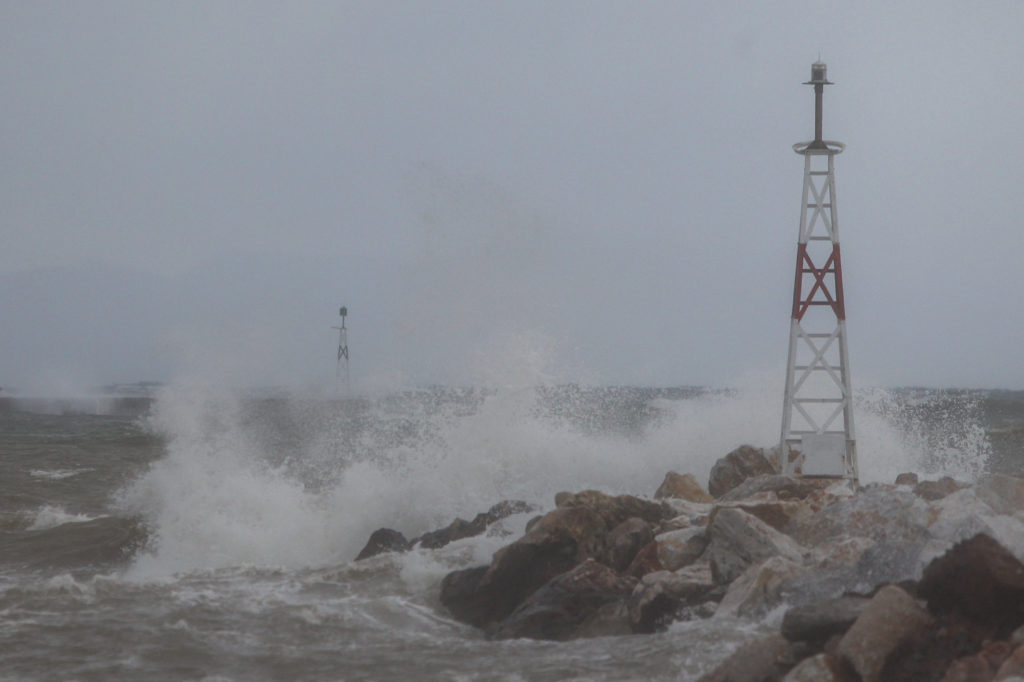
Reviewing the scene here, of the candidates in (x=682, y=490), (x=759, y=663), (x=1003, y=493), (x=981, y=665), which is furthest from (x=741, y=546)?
(x=682, y=490)

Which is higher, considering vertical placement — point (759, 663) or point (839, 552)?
point (839, 552)

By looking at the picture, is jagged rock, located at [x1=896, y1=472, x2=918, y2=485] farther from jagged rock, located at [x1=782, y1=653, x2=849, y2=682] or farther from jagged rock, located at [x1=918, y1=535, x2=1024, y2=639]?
jagged rock, located at [x1=782, y1=653, x2=849, y2=682]

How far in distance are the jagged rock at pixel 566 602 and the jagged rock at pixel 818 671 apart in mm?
2903

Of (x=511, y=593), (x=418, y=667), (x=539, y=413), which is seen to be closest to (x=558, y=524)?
(x=511, y=593)

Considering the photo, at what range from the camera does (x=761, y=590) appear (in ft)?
25.6

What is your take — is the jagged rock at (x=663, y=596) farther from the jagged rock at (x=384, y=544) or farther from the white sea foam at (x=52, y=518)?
the white sea foam at (x=52, y=518)

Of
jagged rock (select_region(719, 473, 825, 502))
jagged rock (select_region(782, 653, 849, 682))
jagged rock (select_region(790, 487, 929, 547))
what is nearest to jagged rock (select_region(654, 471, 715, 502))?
jagged rock (select_region(719, 473, 825, 502))

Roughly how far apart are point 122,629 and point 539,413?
10414 mm

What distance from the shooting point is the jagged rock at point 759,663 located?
5.98m

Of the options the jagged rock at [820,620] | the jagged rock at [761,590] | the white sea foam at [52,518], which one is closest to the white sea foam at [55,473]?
the white sea foam at [52,518]

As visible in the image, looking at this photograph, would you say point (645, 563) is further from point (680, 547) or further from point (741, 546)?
point (741, 546)

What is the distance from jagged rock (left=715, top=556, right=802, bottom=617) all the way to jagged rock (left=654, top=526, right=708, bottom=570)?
1159mm

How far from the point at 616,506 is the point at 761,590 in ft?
9.86

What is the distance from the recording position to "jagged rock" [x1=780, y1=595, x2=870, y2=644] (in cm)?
606
